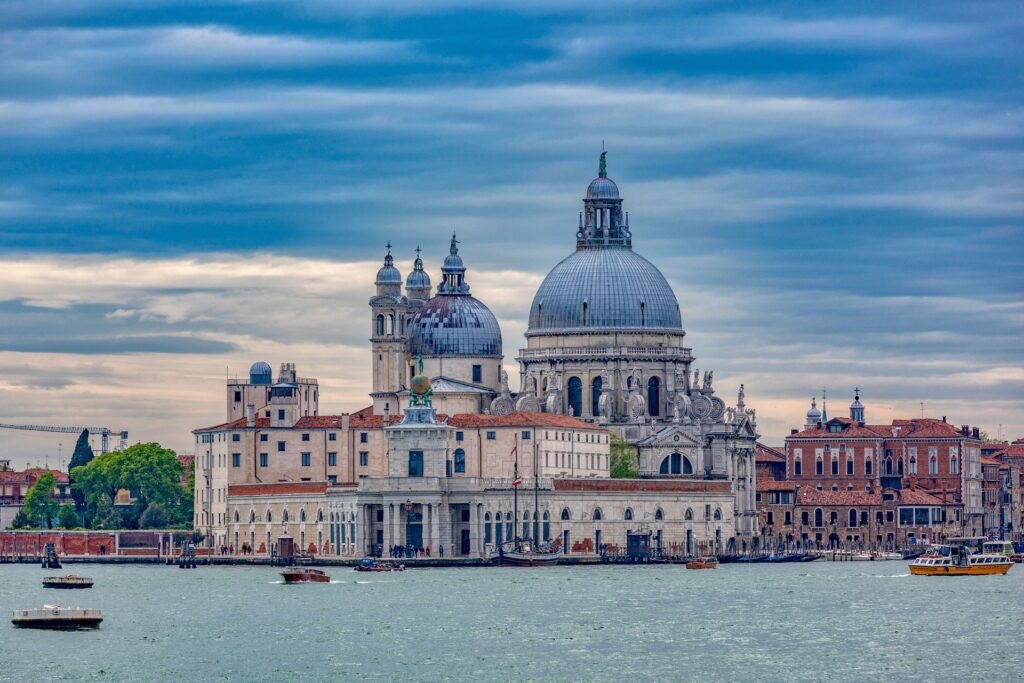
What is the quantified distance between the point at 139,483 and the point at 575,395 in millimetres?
22136

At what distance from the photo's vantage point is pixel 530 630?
254 ft

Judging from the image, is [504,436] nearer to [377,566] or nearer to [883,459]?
[377,566]

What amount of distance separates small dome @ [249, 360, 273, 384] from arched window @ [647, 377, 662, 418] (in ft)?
61.8

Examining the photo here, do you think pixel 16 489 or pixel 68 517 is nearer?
pixel 68 517

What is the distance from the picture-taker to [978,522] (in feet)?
518

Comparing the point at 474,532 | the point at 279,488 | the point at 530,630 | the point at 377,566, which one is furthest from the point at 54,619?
the point at 279,488

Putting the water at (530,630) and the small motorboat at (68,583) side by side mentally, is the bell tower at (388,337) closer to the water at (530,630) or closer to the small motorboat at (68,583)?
the water at (530,630)

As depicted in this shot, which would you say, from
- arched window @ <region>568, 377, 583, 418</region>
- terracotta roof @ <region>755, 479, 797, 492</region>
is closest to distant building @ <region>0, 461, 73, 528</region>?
arched window @ <region>568, 377, 583, 418</region>

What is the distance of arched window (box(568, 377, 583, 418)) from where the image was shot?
463 feet

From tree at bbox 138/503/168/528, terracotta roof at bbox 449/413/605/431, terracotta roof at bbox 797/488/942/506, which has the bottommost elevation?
tree at bbox 138/503/168/528

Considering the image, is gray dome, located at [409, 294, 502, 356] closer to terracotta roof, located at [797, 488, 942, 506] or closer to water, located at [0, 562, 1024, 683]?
terracotta roof, located at [797, 488, 942, 506]

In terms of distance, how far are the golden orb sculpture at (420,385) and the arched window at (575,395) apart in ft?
67.5

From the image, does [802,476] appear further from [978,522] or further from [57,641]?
[57,641]

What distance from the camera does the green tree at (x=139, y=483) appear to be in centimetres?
14050
